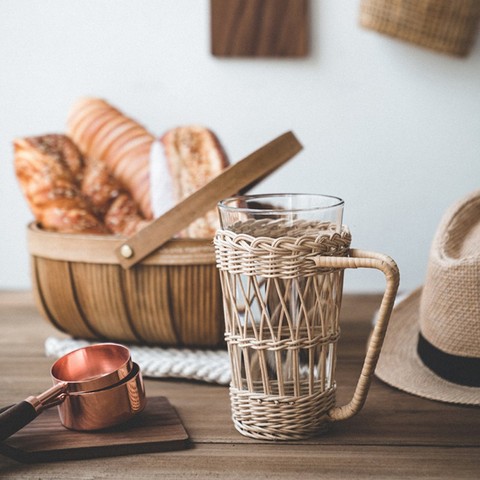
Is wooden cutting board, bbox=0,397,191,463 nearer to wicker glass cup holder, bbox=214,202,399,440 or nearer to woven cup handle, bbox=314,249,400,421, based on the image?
wicker glass cup holder, bbox=214,202,399,440

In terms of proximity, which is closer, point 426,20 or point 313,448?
point 313,448

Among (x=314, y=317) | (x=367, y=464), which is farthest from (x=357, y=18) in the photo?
(x=367, y=464)

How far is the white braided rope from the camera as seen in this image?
0.95 meters

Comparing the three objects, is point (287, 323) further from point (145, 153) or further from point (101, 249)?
point (145, 153)

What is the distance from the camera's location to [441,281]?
88cm

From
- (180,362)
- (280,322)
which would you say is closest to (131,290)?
(180,362)

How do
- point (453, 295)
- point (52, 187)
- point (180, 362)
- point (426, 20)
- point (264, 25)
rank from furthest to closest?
point (264, 25) < point (426, 20) < point (52, 187) < point (180, 362) < point (453, 295)

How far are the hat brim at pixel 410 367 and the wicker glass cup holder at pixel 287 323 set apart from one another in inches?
6.8

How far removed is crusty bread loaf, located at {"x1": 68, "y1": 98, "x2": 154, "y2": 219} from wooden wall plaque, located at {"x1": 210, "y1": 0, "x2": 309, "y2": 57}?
40 cm

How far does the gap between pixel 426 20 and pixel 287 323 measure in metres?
0.94

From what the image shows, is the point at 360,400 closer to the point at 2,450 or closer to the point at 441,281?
the point at 441,281

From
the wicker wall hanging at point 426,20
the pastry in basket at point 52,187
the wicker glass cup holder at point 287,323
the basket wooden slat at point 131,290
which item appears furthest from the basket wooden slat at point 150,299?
the wicker wall hanging at point 426,20

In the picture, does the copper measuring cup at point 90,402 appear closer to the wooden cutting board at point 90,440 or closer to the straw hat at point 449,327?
the wooden cutting board at point 90,440

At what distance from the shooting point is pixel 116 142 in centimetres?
122
